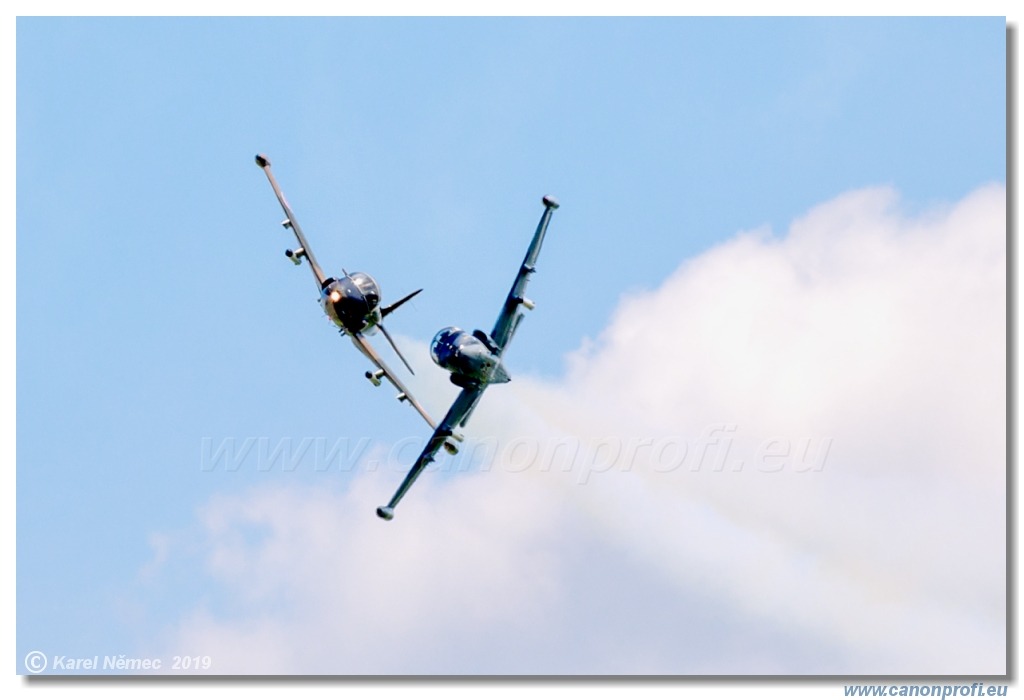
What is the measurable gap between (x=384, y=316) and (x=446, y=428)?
971 centimetres

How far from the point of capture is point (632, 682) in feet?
285

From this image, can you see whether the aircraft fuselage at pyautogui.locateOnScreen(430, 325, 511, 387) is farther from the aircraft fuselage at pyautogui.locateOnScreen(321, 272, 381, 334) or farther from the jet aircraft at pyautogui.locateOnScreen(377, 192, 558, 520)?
the aircraft fuselage at pyautogui.locateOnScreen(321, 272, 381, 334)

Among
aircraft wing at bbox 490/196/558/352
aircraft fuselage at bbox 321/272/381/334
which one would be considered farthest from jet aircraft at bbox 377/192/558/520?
aircraft fuselage at bbox 321/272/381/334

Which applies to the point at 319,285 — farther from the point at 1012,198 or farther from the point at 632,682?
the point at 1012,198

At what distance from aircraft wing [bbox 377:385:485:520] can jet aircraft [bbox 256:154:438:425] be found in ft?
3.85

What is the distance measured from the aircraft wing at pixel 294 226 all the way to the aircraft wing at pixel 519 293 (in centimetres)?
1343

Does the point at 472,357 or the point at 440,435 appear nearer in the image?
the point at 472,357

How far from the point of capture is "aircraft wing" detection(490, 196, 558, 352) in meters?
107

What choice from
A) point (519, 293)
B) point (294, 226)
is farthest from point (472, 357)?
point (294, 226)

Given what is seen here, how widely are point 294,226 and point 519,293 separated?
17.4 metres

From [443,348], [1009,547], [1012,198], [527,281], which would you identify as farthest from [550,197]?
[1009,547]

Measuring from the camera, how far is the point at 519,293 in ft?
355

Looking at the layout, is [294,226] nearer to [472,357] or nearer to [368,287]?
[368,287]

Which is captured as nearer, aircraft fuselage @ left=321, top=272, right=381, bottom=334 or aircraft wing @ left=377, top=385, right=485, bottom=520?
aircraft fuselage @ left=321, top=272, right=381, bottom=334
